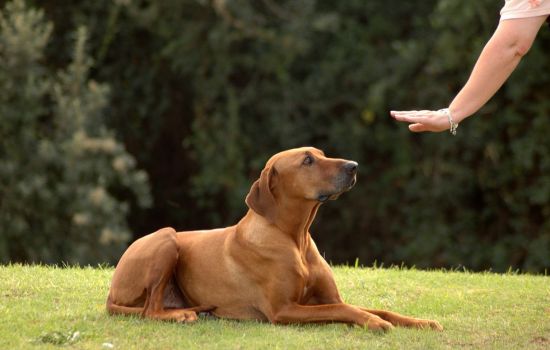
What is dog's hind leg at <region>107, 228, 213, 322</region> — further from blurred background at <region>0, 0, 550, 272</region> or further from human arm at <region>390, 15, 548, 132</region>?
blurred background at <region>0, 0, 550, 272</region>

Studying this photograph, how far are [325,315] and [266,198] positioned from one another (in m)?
0.85

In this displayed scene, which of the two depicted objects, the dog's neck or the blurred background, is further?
the blurred background

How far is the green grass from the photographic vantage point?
634 cm

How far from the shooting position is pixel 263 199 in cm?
704

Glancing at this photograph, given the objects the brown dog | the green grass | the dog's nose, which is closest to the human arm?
the dog's nose

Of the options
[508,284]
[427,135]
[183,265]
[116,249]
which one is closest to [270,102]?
[427,135]

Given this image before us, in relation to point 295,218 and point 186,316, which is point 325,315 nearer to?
point 295,218

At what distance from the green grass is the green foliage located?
7.07 metres

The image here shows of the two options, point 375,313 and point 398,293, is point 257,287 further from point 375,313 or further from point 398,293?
point 398,293

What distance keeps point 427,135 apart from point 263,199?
1143 cm

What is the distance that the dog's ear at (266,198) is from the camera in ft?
23.0

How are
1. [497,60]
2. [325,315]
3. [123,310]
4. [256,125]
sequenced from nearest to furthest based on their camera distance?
[497,60], [325,315], [123,310], [256,125]

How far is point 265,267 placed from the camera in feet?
22.7

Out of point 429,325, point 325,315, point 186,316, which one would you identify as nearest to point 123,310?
point 186,316
